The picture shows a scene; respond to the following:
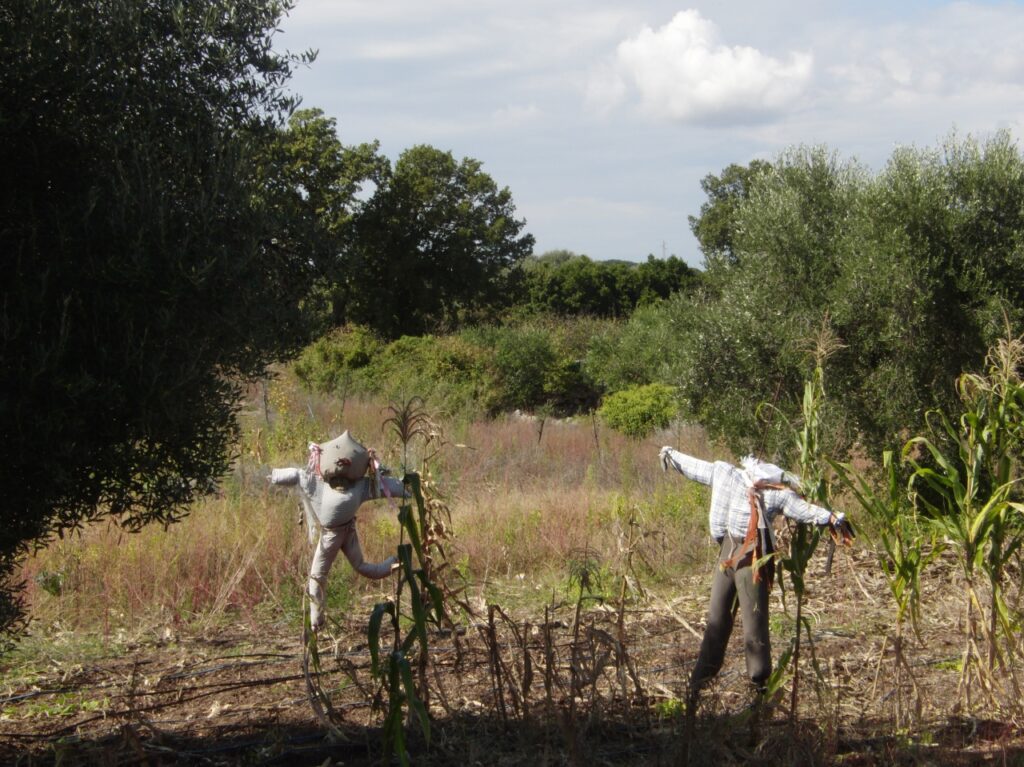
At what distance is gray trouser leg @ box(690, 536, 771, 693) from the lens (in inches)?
207

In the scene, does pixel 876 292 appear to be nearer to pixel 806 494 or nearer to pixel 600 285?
pixel 806 494

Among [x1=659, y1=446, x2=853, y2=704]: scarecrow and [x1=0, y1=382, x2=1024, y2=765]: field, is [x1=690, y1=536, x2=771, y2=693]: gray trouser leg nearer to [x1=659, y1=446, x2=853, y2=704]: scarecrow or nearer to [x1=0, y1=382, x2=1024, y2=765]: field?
[x1=659, y1=446, x2=853, y2=704]: scarecrow

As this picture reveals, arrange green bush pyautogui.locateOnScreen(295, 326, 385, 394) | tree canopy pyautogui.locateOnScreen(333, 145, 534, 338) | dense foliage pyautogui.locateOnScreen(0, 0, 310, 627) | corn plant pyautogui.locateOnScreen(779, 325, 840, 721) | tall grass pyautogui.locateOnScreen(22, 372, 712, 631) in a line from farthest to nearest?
tree canopy pyautogui.locateOnScreen(333, 145, 534, 338)
green bush pyautogui.locateOnScreen(295, 326, 385, 394)
tall grass pyautogui.locateOnScreen(22, 372, 712, 631)
corn plant pyautogui.locateOnScreen(779, 325, 840, 721)
dense foliage pyautogui.locateOnScreen(0, 0, 310, 627)

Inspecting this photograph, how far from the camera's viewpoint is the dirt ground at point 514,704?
4637 mm

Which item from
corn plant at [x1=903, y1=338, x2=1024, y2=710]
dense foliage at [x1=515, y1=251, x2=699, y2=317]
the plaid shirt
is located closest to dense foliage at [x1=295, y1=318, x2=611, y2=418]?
the plaid shirt

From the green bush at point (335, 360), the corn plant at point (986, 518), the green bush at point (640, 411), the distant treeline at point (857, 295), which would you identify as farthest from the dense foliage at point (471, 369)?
the corn plant at point (986, 518)

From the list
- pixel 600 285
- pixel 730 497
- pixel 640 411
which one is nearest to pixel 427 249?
pixel 600 285

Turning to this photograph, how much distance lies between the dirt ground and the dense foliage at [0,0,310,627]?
1133mm

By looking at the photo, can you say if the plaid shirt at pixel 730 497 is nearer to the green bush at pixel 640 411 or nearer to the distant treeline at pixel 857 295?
the distant treeline at pixel 857 295

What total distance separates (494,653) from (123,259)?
7.85 feet

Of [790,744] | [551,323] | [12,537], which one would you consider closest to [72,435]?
[12,537]

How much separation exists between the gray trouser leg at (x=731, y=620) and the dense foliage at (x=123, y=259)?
260cm

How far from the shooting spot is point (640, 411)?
63.6 feet

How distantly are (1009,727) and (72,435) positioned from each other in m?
4.49
